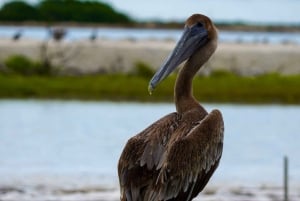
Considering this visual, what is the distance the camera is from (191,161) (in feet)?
20.7

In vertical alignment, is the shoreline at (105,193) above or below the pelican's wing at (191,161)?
below

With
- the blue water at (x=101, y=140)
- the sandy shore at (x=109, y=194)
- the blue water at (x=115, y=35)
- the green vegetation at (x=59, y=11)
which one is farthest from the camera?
the green vegetation at (x=59, y=11)

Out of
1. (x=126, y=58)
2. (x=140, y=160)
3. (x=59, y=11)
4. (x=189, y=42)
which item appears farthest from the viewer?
(x=59, y=11)

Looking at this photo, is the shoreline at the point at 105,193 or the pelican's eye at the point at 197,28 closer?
the pelican's eye at the point at 197,28

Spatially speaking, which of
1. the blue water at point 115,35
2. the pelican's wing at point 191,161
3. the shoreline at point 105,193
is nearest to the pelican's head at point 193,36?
the pelican's wing at point 191,161

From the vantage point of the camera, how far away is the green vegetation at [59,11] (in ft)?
311

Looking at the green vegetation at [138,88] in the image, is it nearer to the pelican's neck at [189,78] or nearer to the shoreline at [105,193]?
the shoreline at [105,193]

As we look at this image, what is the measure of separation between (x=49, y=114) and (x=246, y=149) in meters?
6.84

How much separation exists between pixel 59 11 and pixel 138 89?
67787 millimetres

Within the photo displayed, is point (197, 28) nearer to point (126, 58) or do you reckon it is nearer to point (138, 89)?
point (138, 89)

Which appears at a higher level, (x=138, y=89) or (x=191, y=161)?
(x=191, y=161)

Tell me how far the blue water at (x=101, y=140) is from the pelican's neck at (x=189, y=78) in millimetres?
6877

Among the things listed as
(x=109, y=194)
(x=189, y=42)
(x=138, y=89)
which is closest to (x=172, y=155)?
(x=189, y=42)

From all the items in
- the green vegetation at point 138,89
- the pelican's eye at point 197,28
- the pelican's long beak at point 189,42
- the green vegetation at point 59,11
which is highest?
the green vegetation at point 59,11
